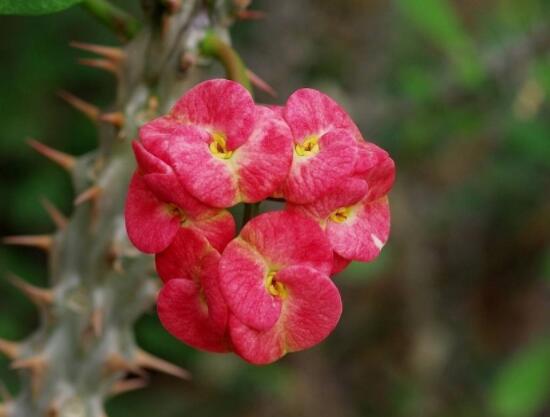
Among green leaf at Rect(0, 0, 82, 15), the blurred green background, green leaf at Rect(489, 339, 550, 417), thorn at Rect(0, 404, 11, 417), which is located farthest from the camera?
the blurred green background

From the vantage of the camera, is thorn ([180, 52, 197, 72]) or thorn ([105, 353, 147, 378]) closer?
thorn ([180, 52, 197, 72])

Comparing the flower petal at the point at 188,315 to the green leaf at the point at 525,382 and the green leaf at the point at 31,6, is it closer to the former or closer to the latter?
the green leaf at the point at 31,6

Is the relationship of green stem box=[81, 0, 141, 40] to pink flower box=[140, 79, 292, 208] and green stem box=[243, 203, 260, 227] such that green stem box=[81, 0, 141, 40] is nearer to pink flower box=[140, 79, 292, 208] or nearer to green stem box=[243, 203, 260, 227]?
pink flower box=[140, 79, 292, 208]

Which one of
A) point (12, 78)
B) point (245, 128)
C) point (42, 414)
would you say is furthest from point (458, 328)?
point (245, 128)

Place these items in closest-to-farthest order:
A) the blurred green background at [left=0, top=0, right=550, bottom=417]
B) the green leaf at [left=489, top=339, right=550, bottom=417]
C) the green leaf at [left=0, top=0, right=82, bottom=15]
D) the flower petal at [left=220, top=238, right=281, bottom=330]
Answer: the flower petal at [left=220, top=238, right=281, bottom=330]
the green leaf at [left=0, top=0, right=82, bottom=15]
the green leaf at [left=489, top=339, right=550, bottom=417]
the blurred green background at [left=0, top=0, right=550, bottom=417]

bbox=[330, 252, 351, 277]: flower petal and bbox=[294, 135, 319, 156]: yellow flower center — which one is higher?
bbox=[294, 135, 319, 156]: yellow flower center

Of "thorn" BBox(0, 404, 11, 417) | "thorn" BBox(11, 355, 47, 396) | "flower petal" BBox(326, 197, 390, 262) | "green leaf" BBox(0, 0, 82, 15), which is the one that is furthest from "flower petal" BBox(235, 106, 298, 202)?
"thorn" BBox(0, 404, 11, 417)

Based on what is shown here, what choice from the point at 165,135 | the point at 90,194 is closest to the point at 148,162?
the point at 165,135

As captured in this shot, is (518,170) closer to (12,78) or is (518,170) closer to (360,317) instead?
(360,317)

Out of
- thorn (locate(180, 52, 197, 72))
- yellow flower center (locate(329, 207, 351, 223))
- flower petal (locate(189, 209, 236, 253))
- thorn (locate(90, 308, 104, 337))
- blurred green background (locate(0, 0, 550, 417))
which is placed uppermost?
yellow flower center (locate(329, 207, 351, 223))
